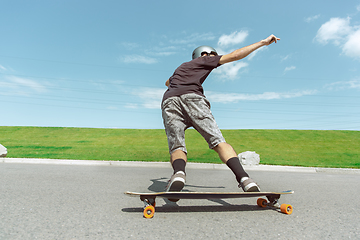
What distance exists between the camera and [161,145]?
1523cm

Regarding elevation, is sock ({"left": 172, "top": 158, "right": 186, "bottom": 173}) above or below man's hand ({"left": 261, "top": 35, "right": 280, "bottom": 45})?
below

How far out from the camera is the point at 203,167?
909 centimetres

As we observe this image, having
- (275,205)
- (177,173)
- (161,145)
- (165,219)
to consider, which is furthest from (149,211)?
(161,145)

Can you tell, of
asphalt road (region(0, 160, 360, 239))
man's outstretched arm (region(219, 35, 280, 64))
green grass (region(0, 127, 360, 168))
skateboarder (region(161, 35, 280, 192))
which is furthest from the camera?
green grass (region(0, 127, 360, 168))

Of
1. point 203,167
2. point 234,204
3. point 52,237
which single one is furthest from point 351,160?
point 52,237

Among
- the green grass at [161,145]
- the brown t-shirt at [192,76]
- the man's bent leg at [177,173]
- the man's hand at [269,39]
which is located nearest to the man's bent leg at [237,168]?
the man's bent leg at [177,173]

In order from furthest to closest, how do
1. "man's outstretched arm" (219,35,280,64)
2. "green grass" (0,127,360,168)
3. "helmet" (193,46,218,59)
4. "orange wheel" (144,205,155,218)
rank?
1. "green grass" (0,127,360,168)
2. "helmet" (193,46,218,59)
3. "man's outstretched arm" (219,35,280,64)
4. "orange wheel" (144,205,155,218)

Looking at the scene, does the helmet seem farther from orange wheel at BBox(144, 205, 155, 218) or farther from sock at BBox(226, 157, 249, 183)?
orange wheel at BBox(144, 205, 155, 218)

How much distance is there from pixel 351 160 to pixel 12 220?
13.1 meters

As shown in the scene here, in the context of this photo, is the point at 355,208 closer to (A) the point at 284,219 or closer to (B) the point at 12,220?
(A) the point at 284,219

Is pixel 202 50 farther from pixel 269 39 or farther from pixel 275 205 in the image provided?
pixel 275 205

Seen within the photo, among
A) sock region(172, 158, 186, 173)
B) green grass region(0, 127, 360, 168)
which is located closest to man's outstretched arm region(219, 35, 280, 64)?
sock region(172, 158, 186, 173)

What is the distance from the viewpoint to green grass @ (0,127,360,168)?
11.5 metres

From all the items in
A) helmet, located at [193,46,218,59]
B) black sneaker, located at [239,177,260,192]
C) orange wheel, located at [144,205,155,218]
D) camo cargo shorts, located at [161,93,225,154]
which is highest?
helmet, located at [193,46,218,59]
